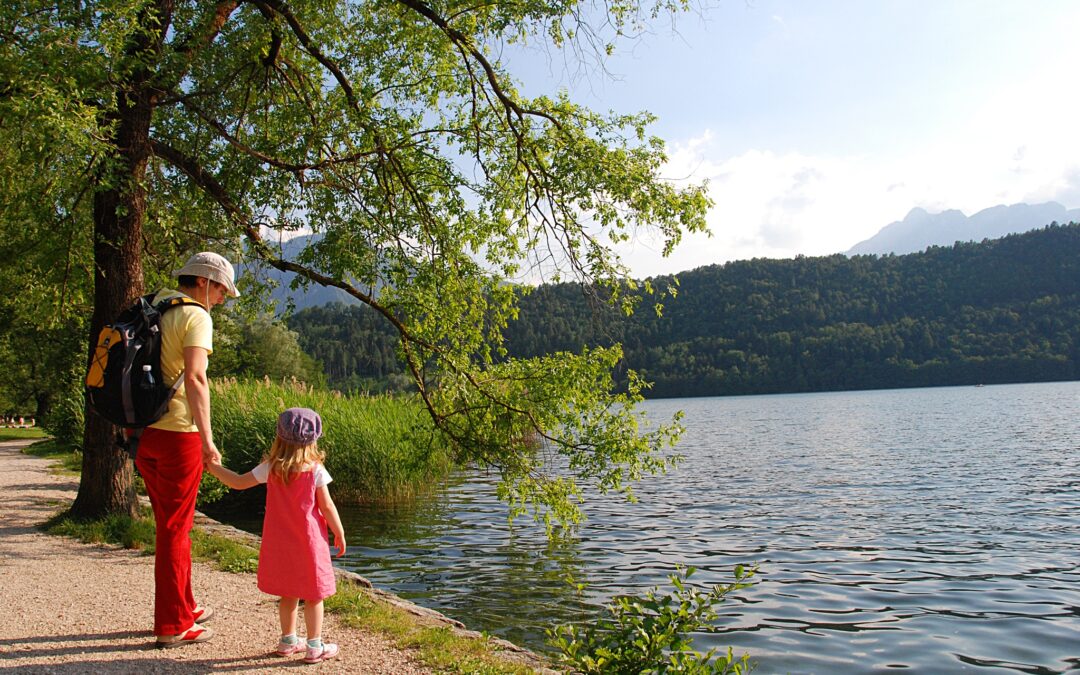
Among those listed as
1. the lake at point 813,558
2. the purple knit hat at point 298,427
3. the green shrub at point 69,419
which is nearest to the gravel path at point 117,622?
the purple knit hat at point 298,427

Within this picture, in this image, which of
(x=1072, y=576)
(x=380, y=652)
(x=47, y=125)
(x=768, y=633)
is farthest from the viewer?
(x=1072, y=576)

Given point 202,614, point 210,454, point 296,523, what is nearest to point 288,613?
point 296,523

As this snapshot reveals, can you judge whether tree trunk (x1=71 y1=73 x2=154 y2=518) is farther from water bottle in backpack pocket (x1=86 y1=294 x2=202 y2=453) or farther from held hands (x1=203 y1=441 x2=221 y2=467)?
held hands (x1=203 y1=441 x2=221 y2=467)

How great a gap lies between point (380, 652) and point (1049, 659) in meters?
6.31

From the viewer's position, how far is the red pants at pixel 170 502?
16.0 ft

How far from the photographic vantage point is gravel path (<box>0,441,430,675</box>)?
15.6 feet

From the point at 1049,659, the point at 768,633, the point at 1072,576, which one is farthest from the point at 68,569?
the point at 1072,576

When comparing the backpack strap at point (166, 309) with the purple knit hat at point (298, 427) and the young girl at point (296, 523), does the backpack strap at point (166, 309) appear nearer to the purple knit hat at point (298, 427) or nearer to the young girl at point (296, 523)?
the young girl at point (296, 523)

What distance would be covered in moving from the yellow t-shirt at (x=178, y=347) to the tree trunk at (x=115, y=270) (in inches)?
175

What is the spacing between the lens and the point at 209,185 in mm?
9133

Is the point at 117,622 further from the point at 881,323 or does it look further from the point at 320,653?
the point at 881,323

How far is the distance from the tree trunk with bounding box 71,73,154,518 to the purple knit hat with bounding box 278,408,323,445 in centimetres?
493

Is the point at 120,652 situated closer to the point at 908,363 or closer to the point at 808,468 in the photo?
the point at 808,468

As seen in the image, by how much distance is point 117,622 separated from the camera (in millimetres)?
5617
